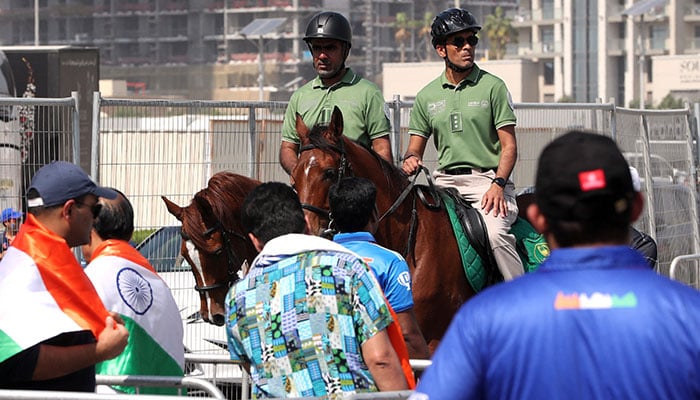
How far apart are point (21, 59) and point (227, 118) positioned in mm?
18023

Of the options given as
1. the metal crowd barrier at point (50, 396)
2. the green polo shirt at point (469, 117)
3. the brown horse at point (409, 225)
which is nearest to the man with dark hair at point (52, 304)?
the metal crowd barrier at point (50, 396)

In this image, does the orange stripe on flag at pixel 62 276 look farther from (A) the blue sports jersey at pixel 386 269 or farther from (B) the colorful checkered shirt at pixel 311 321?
(A) the blue sports jersey at pixel 386 269

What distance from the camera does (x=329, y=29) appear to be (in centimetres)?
895

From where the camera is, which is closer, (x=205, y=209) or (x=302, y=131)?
(x=302, y=131)

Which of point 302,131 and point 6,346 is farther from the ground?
point 302,131

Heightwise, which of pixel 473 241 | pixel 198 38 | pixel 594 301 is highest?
pixel 198 38

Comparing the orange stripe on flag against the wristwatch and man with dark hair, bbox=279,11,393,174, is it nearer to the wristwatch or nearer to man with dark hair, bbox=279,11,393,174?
man with dark hair, bbox=279,11,393,174

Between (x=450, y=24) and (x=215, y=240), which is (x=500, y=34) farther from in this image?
(x=215, y=240)

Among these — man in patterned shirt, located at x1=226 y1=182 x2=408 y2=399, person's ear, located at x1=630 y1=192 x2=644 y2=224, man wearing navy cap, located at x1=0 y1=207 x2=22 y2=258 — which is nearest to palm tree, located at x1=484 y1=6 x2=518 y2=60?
man wearing navy cap, located at x1=0 y1=207 x2=22 y2=258

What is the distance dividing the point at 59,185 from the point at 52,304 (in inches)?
19.3

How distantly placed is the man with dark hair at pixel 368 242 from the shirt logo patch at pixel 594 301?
2713mm

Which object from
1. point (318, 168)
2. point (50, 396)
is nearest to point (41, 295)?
point (50, 396)

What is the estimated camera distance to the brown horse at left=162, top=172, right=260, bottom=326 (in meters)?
8.94

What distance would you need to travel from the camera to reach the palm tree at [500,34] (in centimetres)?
13700
